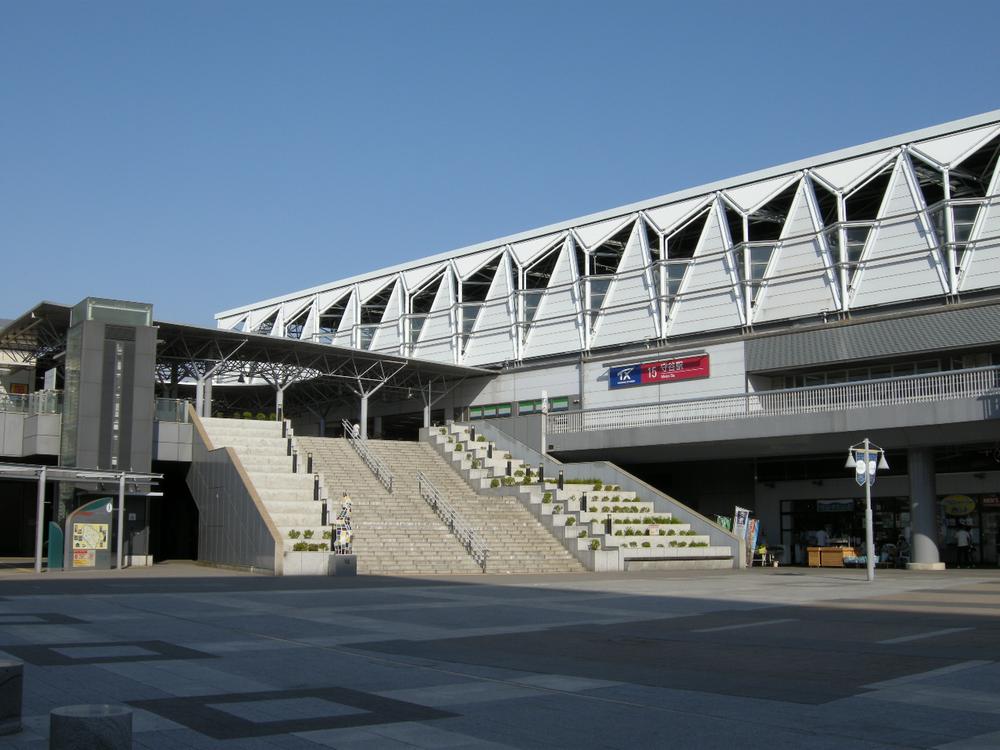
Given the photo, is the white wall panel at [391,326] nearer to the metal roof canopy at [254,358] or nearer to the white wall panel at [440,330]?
the white wall panel at [440,330]

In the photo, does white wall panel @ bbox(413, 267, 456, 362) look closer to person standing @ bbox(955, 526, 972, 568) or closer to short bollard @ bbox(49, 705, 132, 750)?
person standing @ bbox(955, 526, 972, 568)

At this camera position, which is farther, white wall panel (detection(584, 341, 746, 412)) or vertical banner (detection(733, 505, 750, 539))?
white wall panel (detection(584, 341, 746, 412))

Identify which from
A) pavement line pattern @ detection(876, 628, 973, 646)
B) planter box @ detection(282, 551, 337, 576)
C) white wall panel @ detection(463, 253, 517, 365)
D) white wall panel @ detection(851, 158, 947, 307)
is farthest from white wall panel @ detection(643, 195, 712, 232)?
pavement line pattern @ detection(876, 628, 973, 646)

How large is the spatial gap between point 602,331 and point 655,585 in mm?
25217

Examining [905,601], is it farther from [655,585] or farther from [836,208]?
[836,208]

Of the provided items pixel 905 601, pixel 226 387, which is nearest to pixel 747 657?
pixel 905 601

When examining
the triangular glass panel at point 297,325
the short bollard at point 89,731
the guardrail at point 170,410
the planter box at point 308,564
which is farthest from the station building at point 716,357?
the short bollard at point 89,731

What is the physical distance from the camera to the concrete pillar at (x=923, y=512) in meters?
34.5

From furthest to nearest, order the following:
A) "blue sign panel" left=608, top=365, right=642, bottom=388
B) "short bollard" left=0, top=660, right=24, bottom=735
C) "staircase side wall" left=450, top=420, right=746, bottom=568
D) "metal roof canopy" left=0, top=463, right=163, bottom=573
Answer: "blue sign panel" left=608, top=365, right=642, bottom=388 < "staircase side wall" left=450, top=420, right=746, bottom=568 < "metal roof canopy" left=0, top=463, right=163, bottom=573 < "short bollard" left=0, top=660, right=24, bottom=735

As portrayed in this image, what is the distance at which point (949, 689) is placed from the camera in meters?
9.44

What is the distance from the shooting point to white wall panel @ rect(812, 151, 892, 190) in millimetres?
41537

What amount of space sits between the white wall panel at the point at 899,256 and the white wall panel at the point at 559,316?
13885 mm

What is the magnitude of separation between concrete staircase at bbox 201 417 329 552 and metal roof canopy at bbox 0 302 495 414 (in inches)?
151

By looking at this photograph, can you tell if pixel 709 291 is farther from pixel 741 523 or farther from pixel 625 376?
pixel 741 523
